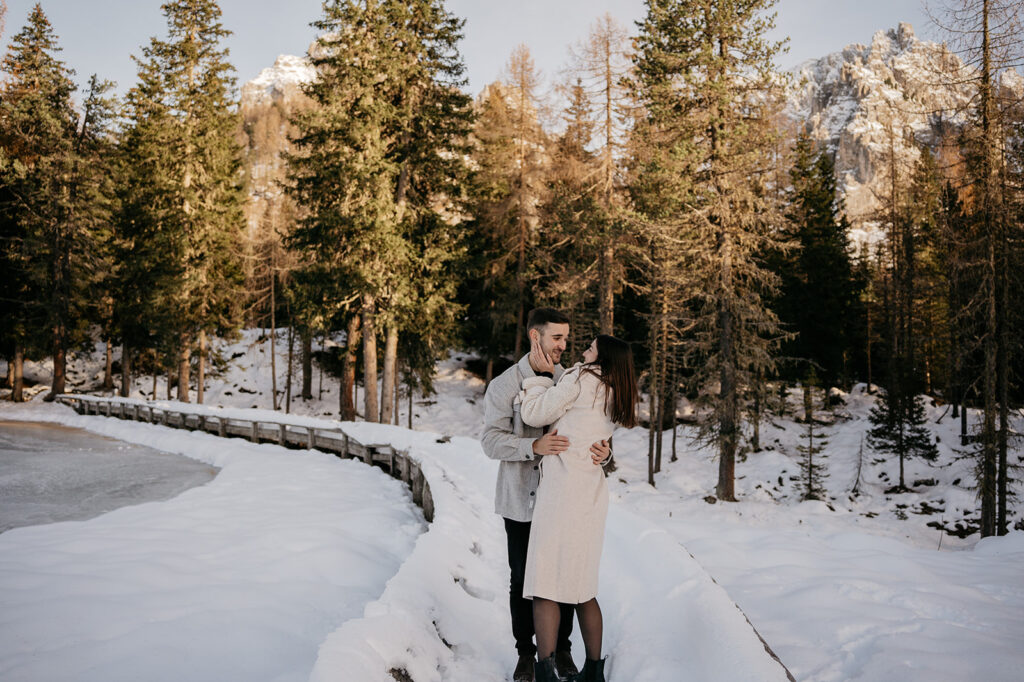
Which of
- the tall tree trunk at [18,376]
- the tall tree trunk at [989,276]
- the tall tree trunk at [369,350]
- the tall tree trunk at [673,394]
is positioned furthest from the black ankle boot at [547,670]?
the tall tree trunk at [18,376]

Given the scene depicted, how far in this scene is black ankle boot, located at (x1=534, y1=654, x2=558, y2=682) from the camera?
118 inches

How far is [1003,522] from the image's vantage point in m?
14.0

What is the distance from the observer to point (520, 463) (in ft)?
11.7

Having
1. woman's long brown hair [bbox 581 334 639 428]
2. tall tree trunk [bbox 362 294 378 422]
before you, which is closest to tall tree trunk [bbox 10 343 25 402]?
tall tree trunk [bbox 362 294 378 422]

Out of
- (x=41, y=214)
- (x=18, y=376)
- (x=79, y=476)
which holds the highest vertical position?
(x=41, y=214)

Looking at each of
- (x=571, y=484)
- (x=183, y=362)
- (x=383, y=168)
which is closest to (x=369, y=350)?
(x=383, y=168)

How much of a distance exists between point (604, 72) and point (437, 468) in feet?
48.3

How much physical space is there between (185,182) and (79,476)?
625 inches

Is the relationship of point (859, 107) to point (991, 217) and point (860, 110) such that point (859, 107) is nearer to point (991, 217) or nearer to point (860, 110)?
point (860, 110)

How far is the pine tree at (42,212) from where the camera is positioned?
88.2 feet

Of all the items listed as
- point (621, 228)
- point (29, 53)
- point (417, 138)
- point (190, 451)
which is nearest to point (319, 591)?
point (190, 451)

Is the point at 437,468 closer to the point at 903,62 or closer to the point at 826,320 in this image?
the point at 826,320

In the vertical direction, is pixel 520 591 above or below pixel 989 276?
below

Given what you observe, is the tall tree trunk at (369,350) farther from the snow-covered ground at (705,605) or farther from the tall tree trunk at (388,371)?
the snow-covered ground at (705,605)
